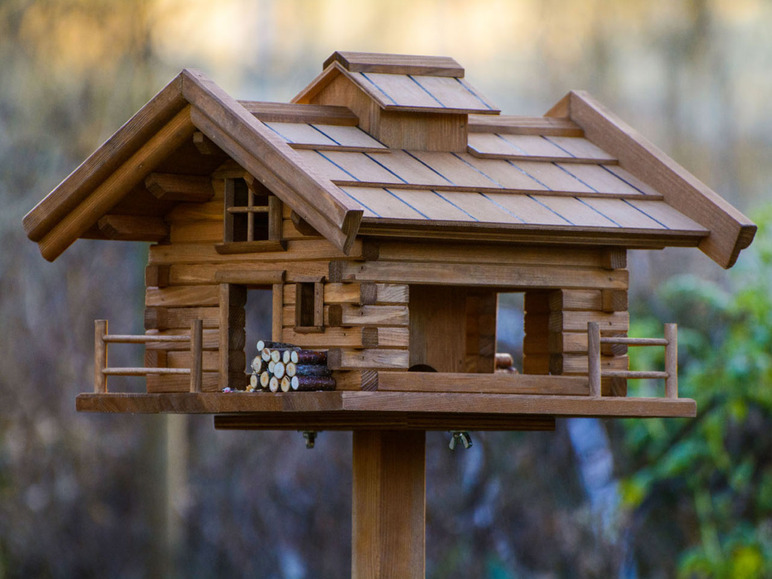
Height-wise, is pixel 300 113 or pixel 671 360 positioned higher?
pixel 300 113

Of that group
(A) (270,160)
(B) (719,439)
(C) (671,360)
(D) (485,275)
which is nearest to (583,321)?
(C) (671,360)

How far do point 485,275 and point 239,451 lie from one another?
23.5 ft

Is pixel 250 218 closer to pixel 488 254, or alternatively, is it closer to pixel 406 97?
pixel 406 97

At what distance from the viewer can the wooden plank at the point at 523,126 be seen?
21.0ft

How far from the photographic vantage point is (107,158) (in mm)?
5957

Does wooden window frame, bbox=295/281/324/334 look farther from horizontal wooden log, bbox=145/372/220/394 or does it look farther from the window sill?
horizontal wooden log, bbox=145/372/220/394

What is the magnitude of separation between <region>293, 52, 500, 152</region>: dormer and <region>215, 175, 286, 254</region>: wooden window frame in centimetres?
57

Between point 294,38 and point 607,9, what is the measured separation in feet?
11.2

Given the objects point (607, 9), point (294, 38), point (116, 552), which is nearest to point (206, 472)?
point (116, 552)

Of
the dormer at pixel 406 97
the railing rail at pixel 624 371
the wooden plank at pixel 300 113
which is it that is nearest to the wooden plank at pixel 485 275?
the railing rail at pixel 624 371

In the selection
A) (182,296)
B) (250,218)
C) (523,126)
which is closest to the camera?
(250,218)

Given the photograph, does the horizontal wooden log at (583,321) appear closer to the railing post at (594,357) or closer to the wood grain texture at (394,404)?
the railing post at (594,357)

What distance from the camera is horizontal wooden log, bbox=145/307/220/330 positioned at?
6.15 meters

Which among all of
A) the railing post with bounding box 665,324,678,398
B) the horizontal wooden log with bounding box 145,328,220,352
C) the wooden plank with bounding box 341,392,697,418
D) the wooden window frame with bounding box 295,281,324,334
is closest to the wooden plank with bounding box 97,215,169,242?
the horizontal wooden log with bounding box 145,328,220,352
